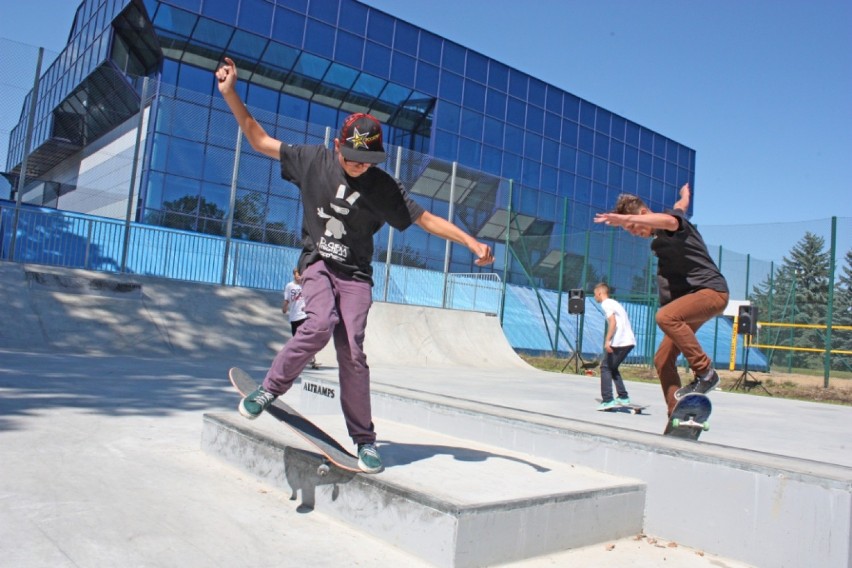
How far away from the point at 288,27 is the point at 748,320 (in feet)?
68.0

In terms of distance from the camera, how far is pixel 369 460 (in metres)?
2.95

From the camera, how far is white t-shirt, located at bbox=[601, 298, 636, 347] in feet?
25.0

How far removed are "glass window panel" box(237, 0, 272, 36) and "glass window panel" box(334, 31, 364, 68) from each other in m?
3.16

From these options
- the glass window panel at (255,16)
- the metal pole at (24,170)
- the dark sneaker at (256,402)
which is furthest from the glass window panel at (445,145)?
the dark sneaker at (256,402)

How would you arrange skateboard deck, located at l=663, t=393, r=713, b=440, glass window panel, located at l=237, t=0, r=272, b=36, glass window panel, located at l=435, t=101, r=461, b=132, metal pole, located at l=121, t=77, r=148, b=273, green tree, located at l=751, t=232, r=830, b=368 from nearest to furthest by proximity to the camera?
skateboard deck, located at l=663, t=393, r=713, b=440, metal pole, located at l=121, t=77, r=148, b=273, green tree, located at l=751, t=232, r=830, b=368, glass window panel, located at l=237, t=0, r=272, b=36, glass window panel, located at l=435, t=101, r=461, b=132

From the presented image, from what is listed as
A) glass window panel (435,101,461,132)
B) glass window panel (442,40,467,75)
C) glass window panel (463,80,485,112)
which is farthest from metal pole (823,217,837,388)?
glass window panel (442,40,467,75)

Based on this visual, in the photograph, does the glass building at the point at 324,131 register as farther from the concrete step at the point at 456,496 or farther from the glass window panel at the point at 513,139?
the concrete step at the point at 456,496

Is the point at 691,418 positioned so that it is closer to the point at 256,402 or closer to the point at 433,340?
the point at 256,402

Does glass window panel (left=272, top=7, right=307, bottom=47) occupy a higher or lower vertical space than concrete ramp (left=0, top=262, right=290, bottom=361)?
higher

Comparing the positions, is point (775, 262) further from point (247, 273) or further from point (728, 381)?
point (247, 273)

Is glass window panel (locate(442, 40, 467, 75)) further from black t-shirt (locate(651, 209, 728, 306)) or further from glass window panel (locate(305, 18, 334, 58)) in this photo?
black t-shirt (locate(651, 209, 728, 306))

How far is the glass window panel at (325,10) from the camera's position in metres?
27.1

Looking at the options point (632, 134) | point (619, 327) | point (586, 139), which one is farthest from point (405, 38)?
point (619, 327)

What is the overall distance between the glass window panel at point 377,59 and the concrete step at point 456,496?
27.2 meters
